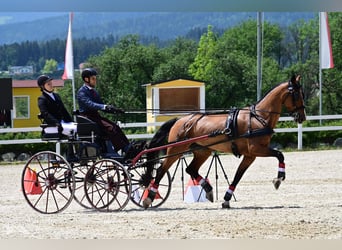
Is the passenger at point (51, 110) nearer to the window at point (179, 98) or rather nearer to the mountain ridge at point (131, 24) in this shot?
the window at point (179, 98)

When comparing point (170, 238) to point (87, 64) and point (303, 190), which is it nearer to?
point (303, 190)

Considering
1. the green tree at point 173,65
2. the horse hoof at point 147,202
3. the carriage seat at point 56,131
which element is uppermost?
the green tree at point 173,65

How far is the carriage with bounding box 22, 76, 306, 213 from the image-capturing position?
886cm

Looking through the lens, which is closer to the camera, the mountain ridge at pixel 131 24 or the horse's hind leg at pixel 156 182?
the horse's hind leg at pixel 156 182

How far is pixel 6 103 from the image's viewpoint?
1170 cm

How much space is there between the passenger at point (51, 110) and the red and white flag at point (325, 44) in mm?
11414

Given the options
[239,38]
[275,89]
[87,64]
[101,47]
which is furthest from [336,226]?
[101,47]

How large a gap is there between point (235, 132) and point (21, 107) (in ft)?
34.6

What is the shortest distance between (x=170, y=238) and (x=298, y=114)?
8.65ft

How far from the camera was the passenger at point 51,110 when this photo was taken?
8.91 meters

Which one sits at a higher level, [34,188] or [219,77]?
[219,77]

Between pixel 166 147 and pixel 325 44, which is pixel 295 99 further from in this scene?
pixel 325 44

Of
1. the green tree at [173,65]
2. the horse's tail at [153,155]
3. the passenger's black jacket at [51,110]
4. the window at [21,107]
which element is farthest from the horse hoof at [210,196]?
the green tree at [173,65]

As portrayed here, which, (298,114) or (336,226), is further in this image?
(298,114)
